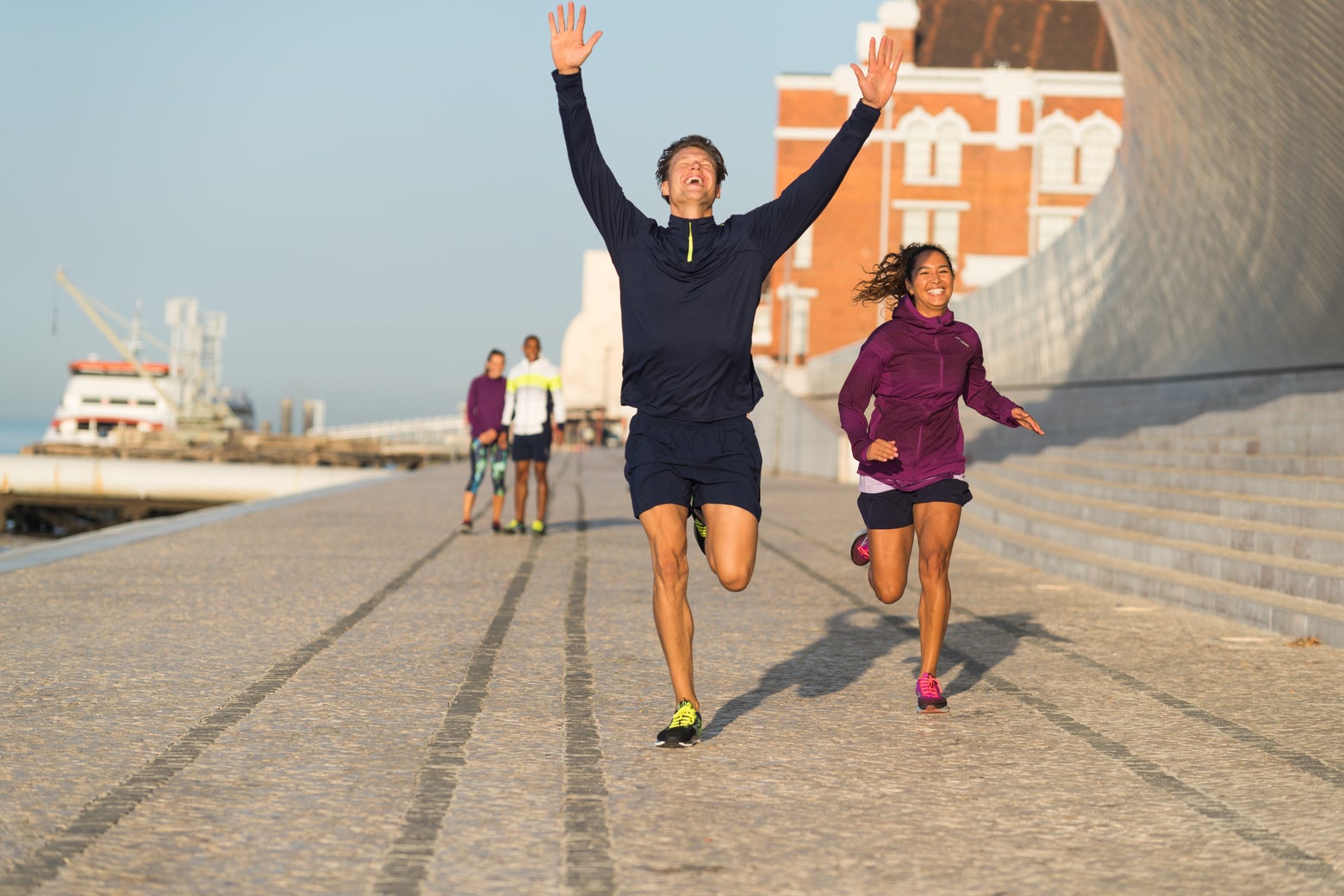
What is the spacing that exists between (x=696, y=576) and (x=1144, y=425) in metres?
9.56

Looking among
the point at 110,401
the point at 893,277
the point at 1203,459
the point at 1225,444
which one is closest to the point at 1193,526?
the point at 1203,459

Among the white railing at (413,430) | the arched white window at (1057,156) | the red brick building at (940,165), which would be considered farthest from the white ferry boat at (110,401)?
the arched white window at (1057,156)

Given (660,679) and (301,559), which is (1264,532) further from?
(301,559)

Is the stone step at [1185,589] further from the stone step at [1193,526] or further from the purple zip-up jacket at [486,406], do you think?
the purple zip-up jacket at [486,406]

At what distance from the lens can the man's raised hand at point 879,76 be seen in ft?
18.0

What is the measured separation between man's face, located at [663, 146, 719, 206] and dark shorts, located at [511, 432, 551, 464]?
9.75 metres

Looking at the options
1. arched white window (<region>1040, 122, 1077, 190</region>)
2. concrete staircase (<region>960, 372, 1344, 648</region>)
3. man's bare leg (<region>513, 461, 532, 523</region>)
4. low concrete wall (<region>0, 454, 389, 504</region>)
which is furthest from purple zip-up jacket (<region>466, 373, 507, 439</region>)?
arched white window (<region>1040, 122, 1077, 190</region>)

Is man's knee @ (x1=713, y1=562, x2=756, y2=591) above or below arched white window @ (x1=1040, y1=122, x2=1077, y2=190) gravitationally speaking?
below

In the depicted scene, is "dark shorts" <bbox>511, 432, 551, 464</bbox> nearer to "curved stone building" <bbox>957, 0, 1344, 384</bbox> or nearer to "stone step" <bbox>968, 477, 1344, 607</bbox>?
"stone step" <bbox>968, 477, 1344, 607</bbox>

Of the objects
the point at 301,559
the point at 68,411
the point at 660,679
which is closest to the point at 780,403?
the point at 301,559

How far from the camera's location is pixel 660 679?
22.9 feet

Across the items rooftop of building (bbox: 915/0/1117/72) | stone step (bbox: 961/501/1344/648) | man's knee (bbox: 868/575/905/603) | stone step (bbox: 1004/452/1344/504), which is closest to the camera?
man's knee (bbox: 868/575/905/603)

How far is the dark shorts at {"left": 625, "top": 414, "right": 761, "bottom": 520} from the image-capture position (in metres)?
5.43

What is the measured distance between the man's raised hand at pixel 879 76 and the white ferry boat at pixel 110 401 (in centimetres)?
9828
